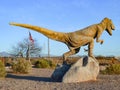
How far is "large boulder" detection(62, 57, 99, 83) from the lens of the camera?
17984 mm

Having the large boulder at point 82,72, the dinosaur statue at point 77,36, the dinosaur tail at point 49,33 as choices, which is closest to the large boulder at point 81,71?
the large boulder at point 82,72

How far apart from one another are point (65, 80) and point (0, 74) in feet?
16.3

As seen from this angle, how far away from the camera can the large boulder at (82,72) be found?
1798 centimetres

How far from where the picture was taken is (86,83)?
17484 mm

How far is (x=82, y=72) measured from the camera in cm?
1800

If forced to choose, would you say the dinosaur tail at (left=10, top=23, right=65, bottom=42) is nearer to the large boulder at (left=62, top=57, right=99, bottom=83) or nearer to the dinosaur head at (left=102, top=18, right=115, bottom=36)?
the large boulder at (left=62, top=57, right=99, bottom=83)

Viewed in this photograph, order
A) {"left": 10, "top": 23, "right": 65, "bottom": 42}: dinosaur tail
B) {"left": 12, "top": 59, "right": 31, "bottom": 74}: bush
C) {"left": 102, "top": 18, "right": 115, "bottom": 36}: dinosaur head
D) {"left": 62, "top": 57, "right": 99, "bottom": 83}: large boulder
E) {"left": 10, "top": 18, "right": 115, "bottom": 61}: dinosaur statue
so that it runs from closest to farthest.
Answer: {"left": 62, "top": 57, "right": 99, "bottom": 83}: large boulder < {"left": 10, "top": 18, "right": 115, "bottom": 61}: dinosaur statue < {"left": 10, "top": 23, "right": 65, "bottom": 42}: dinosaur tail < {"left": 102, "top": 18, "right": 115, "bottom": 36}: dinosaur head < {"left": 12, "top": 59, "right": 31, "bottom": 74}: bush

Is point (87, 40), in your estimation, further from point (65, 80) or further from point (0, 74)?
point (0, 74)

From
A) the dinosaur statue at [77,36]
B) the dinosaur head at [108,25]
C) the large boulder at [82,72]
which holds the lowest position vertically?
the large boulder at [82,72]

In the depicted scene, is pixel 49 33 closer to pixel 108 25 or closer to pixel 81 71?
pixel 81 71

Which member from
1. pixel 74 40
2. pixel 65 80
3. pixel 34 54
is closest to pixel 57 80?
pixel 65 80

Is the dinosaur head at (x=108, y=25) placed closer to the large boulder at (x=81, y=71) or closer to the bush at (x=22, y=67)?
the large boulder at (x=81, y=71)

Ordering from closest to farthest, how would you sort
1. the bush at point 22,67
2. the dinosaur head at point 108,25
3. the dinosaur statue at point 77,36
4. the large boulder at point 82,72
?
the large boulder at point 82,72, the dinosaur statue at point 77,36, the dinosaur head at point 108,25, the bush at point 22,67

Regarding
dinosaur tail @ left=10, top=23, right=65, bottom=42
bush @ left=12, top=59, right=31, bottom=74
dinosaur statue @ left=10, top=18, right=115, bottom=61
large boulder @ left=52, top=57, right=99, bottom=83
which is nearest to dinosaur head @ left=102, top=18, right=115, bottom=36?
dinosaur statue @ left=10, top=18, right=115, bottom=61
